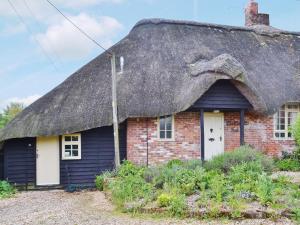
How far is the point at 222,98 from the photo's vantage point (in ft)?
53.7

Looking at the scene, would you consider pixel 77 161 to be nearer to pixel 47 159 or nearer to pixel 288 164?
pixel 47 159

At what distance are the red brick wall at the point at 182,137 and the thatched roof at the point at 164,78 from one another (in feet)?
2.94

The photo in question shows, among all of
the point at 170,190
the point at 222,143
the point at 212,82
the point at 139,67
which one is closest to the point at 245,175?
the point at 170,190

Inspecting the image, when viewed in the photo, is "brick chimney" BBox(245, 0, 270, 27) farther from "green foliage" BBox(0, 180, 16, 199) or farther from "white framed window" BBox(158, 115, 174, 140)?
"green foliage" BBox(0, 180, 16, 199)

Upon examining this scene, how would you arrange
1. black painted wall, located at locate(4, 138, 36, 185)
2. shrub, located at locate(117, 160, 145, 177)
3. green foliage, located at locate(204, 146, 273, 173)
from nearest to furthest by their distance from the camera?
1. shrub, located at locate(117, 160, 145, 177)
2. green foliage, located at locate(204, 146, 273, 173)
3. black painted wall, located at locate(4, 138, 36, 185)

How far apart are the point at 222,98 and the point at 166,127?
2312mm

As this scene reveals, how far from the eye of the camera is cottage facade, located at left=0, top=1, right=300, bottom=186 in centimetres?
1576

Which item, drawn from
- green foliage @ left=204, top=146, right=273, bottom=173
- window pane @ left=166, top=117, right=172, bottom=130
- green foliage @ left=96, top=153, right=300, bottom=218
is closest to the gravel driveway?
green foliage @ left=96, top=153, right=300, bottom=218

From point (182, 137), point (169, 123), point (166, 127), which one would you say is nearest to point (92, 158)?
point (166, 127)

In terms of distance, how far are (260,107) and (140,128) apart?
447 cm

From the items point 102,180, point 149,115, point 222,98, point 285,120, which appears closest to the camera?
point 102,180

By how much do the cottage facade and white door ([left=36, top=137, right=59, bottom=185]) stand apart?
0.04 meters

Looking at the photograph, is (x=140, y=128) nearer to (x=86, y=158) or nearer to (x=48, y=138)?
(x=86, y=158)

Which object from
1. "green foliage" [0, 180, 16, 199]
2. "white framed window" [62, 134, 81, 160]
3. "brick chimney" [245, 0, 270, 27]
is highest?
"brick chimney" [245, 0, 270, 27]
